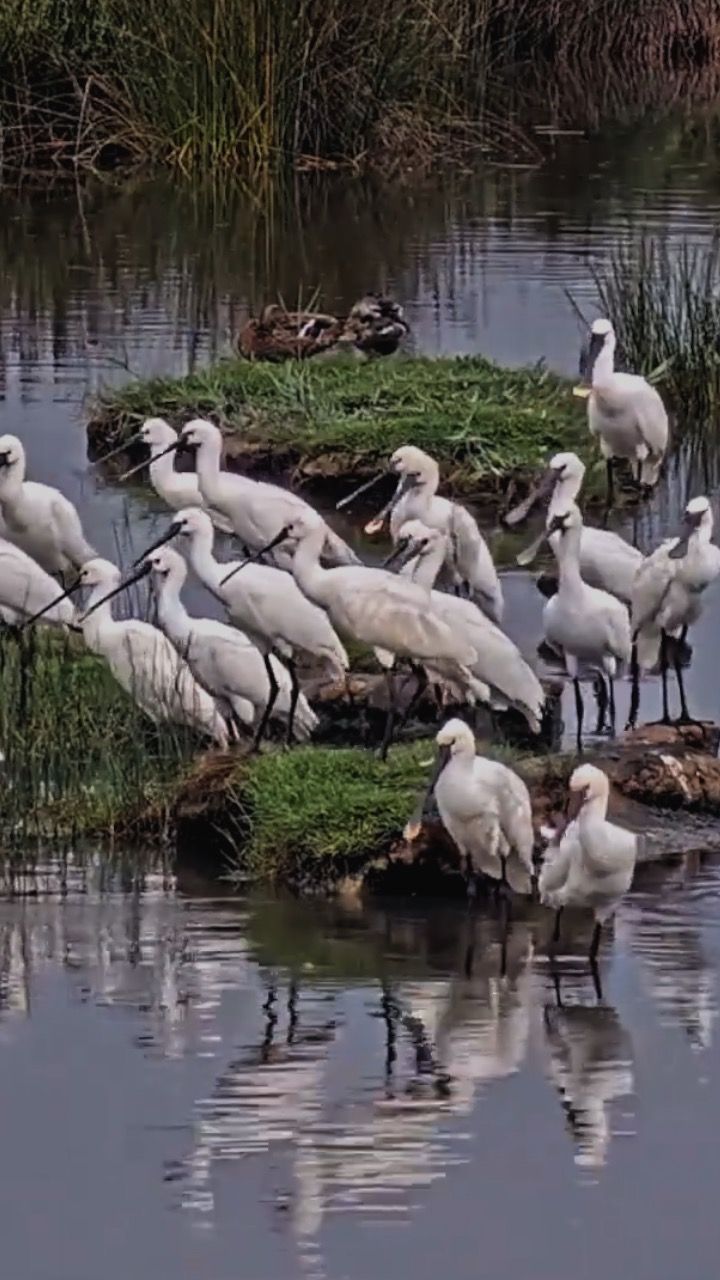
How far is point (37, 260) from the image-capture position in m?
22.9

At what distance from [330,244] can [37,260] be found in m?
2.05

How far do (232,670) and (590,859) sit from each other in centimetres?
231

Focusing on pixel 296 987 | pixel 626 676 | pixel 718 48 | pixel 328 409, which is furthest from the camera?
pixel 718 48

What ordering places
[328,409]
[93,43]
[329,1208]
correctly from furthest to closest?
[93,43]
[328,409]
[329,1208]

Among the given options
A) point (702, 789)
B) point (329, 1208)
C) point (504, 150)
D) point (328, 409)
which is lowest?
point (329, 1208)

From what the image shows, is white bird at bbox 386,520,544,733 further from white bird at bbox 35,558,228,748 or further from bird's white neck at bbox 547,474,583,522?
bird's white neck at bbox 547,474,583,522

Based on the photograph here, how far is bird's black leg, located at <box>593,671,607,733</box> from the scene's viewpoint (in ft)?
39.0

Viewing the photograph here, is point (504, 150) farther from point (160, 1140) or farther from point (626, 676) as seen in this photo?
point (160, 1140)

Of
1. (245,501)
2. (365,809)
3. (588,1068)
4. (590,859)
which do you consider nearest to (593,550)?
(245,501)

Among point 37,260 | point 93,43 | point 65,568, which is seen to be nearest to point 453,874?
point 65,568

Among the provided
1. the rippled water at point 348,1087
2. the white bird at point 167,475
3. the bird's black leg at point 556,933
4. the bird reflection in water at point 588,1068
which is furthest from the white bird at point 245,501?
the bird reflection in water at point 588,1068

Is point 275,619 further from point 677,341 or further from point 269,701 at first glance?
point 677,341

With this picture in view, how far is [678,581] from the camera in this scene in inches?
461

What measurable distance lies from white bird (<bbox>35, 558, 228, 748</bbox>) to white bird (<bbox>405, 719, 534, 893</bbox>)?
139 cm
